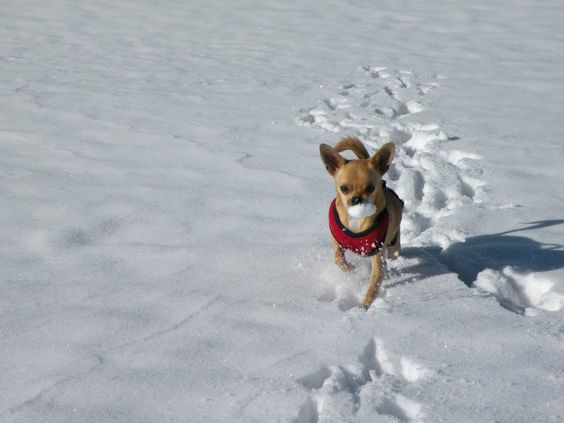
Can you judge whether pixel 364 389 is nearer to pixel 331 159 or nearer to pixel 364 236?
pixel 364 236

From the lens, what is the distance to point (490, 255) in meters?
3.72

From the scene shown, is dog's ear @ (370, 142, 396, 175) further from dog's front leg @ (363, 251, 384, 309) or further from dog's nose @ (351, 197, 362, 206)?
dog's front leg @ (363, 251, 384, 309)

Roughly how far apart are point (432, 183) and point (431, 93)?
266cm

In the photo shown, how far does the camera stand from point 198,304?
3.25 m

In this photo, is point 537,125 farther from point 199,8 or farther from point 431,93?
point 199,8

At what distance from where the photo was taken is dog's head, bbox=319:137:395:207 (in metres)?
3.06

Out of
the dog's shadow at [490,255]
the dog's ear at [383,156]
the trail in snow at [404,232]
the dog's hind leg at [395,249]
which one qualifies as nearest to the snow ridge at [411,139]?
the trail in snow at [404,232]

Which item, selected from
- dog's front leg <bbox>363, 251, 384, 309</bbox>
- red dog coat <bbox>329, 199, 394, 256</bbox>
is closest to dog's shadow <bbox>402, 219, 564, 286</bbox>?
dog's front leg <bbox>363, 251, 384, 309</bbox>

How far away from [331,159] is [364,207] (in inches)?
12.7

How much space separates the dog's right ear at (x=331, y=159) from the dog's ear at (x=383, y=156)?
16cm

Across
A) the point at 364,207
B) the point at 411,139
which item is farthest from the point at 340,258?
the point at 411,139

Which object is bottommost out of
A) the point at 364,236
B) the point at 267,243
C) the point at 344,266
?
the point at 267,243

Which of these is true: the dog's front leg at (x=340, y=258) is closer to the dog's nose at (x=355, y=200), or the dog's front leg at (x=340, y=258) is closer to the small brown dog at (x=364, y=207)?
the small brown dog at (x=364, y=207)

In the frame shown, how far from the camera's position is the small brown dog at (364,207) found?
3.07 meters
